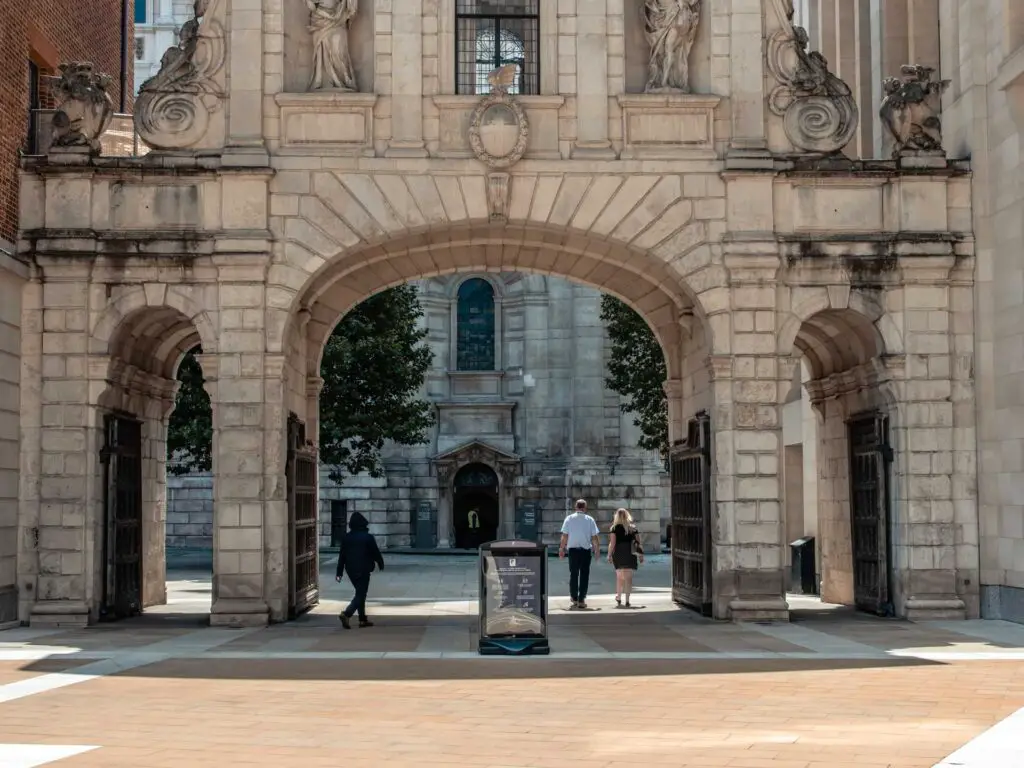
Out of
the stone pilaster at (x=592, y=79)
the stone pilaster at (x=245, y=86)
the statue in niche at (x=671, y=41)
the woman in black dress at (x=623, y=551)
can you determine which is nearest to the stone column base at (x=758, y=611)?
the woman in black dress at (x=623, y=551)

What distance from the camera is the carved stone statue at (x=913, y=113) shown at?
21531mm

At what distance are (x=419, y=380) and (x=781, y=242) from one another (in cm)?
2084

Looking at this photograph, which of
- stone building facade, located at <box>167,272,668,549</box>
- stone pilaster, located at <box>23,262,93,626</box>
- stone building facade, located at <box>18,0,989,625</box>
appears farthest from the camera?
stone building facade, located at <box>167,272,668,549</box>

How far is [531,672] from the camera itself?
14.9 meters

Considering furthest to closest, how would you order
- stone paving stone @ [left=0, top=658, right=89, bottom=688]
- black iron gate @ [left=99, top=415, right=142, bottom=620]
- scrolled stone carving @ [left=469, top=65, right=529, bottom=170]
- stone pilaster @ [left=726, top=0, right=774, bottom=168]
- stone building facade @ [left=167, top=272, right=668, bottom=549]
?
stone building facade @ [left=167, top=272, right=668, bottom=549] → stone pilaster @ [left=726, top=0, right=774, bottom=168] → black iron gate @ [left=99, top=415, right=142, bottom=620] → scrolled stone carving @ [left=469, top=65, right=529, bottom=170] → stone paving stone @ [left=0, top=658, right=89, bottom=688]

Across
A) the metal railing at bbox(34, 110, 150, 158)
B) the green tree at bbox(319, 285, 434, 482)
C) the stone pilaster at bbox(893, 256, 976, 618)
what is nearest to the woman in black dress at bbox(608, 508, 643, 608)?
the stone pilaster at bbox(893, 256, 976, 618)

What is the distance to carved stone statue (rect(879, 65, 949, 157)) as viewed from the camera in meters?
21.5

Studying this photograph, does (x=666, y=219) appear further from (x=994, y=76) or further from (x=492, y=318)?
(x=492, y=318)

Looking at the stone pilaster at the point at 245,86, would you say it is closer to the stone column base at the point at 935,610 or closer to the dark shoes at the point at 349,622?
the dark shoes at the point at 349,622

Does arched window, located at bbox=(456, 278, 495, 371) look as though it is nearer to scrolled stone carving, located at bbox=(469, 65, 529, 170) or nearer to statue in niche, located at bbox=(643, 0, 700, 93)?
statue in niche, located at bbox=(643, 0, 700, 93)

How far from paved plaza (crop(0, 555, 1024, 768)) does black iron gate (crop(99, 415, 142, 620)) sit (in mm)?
943

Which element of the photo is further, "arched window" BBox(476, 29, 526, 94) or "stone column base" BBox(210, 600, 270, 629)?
"arched window" BBox(476, 29, 526, 94)

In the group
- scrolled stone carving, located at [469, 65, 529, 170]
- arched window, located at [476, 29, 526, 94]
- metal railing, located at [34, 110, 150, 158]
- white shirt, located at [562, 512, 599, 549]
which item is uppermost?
arched window, located at [476, 29, 526, 94]

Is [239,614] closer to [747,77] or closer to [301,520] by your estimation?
[301,520]
